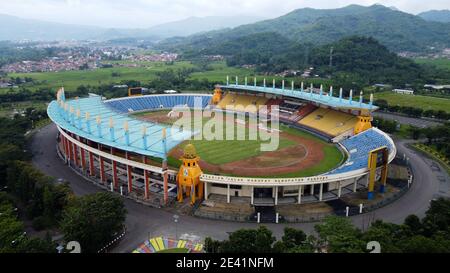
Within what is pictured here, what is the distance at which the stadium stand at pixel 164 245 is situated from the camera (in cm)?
3291

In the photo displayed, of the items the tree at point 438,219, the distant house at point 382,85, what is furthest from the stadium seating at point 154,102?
the tree at point 438,219

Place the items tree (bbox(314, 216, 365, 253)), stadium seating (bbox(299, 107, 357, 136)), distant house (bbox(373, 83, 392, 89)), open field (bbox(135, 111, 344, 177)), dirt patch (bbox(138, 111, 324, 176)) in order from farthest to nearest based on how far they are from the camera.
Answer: distant house (bbox(373, 83, 392, 89))
stadium seating (bbox(299, 107, 357, 136))
open field (bbox(135, 111, 344, 177))
dirt patch (bbox(138, 111, 324, 176))
tree (bbox(314, 216, 365, 253))

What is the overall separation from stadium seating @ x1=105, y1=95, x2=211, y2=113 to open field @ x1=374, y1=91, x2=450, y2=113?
50.5 meters

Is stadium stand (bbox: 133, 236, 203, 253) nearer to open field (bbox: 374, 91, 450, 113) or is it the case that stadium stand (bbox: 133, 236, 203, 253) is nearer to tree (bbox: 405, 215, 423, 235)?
tree (bbox: 405, 215, 423, 235)

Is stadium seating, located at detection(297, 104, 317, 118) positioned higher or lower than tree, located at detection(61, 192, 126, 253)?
higher

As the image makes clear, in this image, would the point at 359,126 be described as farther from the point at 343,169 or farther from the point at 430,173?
the point at 343,169

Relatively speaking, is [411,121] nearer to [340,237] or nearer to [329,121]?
[329,121]

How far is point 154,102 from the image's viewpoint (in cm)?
9681

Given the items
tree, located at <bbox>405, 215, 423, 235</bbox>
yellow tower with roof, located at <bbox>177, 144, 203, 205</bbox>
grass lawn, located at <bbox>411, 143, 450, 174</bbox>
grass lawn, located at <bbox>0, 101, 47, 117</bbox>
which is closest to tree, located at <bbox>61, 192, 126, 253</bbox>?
yellow tower with roof, located at <bbox>177, 144, 203, 205</bbox>

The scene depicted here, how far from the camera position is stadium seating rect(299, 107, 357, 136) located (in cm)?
6769

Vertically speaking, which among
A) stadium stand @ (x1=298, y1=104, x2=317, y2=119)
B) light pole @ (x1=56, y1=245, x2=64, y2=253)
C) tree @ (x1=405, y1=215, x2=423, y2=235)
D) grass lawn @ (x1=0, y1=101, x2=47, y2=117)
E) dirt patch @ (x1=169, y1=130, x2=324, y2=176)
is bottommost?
light pole @ (x1=56, y1=245, x2=64, y2=253)

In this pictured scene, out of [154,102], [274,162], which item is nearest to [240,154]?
[274,162]

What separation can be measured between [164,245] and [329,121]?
159 feet

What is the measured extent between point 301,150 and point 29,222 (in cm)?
4121
